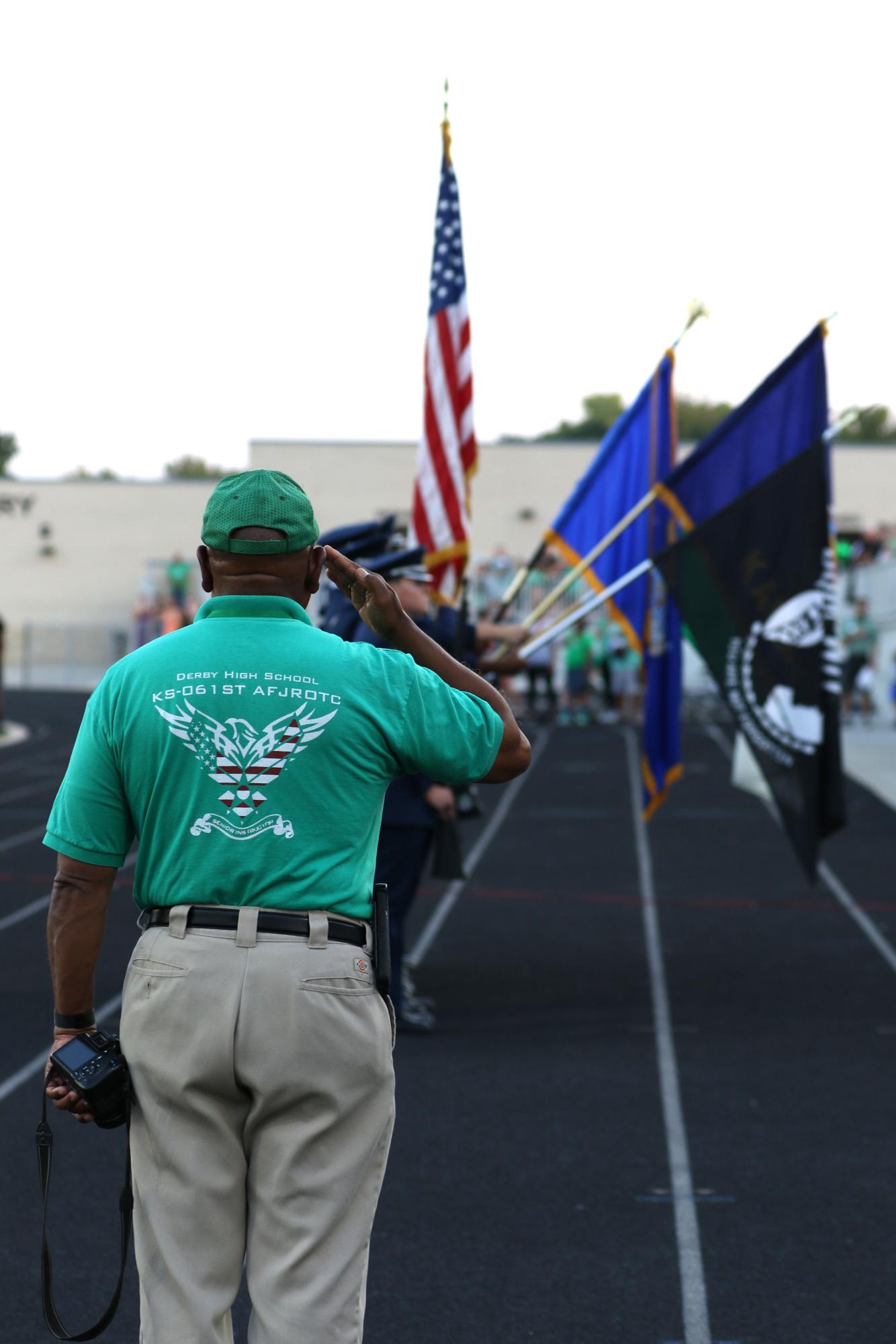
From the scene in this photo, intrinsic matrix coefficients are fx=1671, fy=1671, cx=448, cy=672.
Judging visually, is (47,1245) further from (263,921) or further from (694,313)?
(694,313)

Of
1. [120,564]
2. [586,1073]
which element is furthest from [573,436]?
[586,1073]

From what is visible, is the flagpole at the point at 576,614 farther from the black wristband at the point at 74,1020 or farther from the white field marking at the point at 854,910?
the black wristband at the point at 74,1020

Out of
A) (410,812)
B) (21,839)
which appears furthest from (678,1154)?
(21,839)

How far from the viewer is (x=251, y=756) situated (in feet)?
8.98

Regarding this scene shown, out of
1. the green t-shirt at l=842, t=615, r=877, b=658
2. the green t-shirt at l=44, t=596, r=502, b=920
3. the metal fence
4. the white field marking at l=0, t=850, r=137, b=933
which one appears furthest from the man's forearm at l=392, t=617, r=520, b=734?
the metal fence

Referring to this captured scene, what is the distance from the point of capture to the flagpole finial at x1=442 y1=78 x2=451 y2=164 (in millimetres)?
8359

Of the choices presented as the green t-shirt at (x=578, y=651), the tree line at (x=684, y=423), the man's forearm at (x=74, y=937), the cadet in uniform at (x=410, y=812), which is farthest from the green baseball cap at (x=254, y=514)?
the tree line at (x=684, y=423)

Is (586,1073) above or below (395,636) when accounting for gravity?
below

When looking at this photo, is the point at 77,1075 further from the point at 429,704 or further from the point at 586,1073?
the point at 586,1073

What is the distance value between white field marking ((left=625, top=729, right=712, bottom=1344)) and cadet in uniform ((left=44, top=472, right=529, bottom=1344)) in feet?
5.58

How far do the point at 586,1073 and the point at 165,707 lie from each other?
4159mm

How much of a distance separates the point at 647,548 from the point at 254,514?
5587 mm

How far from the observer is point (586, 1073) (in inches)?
256

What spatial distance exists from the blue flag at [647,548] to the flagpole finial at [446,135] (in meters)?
1.52
